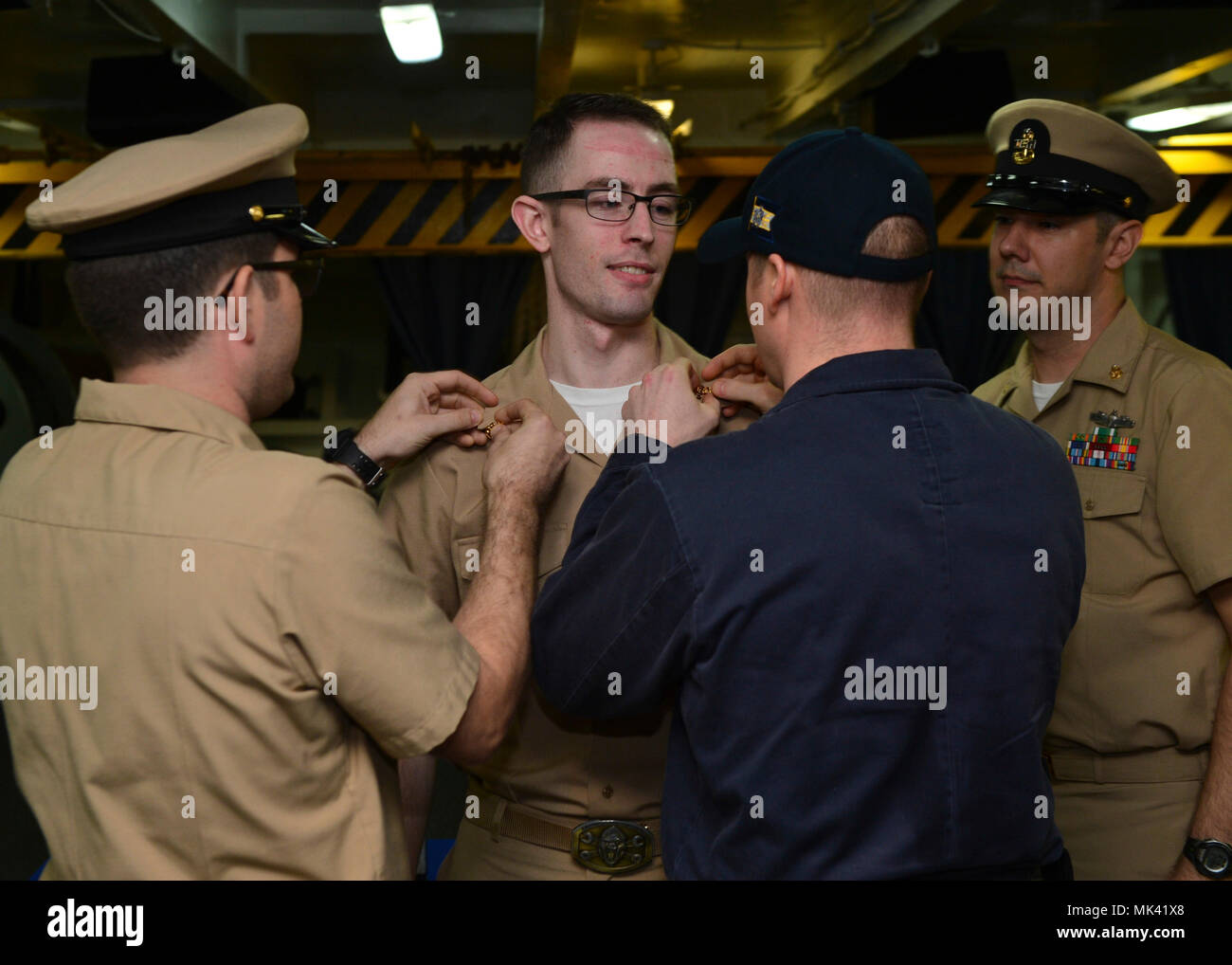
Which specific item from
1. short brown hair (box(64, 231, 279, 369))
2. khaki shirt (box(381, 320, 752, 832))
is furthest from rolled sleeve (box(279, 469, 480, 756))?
khaki shirt (box(381, 320, 752, 832))

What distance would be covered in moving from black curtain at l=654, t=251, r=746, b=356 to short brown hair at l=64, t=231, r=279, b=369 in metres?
4.97

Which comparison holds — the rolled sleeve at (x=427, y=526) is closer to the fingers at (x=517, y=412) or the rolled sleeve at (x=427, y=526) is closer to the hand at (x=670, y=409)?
the fingers at (x=517, y=412)

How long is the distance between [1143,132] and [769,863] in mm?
6371

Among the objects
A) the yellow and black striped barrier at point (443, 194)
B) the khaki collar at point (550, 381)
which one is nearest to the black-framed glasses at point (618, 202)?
the khaki collar at point (550, 381)

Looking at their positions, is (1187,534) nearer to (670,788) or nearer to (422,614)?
(670,788)

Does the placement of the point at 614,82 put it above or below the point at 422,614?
above

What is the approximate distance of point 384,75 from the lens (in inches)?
256

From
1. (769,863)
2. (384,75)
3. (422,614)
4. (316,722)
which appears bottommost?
(769,863)

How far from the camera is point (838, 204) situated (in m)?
1.49

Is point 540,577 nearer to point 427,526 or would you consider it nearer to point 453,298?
point 427,526

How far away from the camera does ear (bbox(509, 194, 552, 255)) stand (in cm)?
210

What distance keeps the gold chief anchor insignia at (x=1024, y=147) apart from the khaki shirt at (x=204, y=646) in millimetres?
1623
